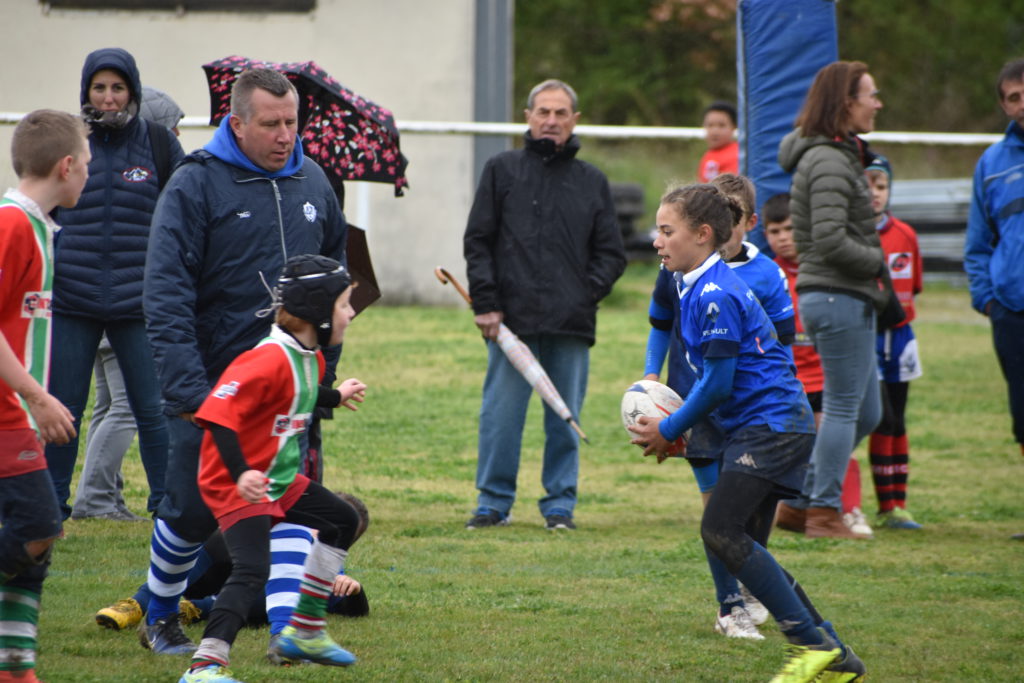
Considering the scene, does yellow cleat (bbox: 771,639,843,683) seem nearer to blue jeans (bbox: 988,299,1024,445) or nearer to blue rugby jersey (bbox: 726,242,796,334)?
blue rugby jersey (bbox: 726,242,796,334)

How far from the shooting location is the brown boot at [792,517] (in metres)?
7.87

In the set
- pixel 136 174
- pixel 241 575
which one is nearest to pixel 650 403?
pixel 241 575

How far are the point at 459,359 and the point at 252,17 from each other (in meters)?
5.10

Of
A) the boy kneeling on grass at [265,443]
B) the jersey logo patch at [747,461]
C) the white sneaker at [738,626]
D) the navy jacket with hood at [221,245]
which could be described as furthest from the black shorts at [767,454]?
the navy jacket with hood at [221,245]

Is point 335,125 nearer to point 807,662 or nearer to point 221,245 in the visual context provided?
point 221,245

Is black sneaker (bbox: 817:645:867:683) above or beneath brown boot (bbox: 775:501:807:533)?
above

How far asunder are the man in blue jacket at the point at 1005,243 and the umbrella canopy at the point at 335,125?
3.20m

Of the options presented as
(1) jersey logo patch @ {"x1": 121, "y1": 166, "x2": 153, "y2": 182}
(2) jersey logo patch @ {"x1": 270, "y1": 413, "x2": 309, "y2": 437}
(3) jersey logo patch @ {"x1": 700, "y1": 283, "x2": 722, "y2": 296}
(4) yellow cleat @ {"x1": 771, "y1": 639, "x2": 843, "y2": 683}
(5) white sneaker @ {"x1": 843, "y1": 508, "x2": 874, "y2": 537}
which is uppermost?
(1) jersey logo patch @ {"x1": 121, "y1": 166, "x2": 153, "y2": 182}

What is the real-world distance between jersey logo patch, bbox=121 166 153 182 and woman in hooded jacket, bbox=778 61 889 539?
10.8 ft

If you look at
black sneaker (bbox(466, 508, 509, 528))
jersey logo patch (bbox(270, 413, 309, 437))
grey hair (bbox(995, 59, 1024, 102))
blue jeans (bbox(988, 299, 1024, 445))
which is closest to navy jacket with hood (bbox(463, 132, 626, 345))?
black sneaker (bbox(466, 508, 509, 528))

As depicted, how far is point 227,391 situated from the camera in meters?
4.40

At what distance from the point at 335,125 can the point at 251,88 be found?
74.0 inches

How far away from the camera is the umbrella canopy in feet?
21.8

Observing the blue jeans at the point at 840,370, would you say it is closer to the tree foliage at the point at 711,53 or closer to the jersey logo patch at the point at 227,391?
the jersey logo patch at the point at 227,391
